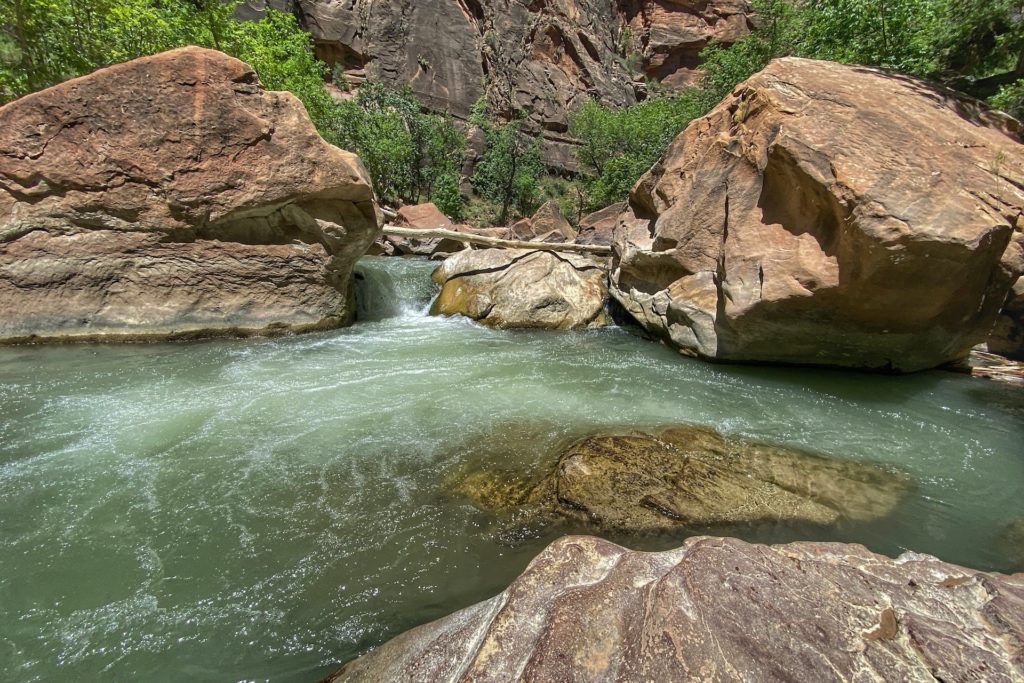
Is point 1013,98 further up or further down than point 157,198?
further up

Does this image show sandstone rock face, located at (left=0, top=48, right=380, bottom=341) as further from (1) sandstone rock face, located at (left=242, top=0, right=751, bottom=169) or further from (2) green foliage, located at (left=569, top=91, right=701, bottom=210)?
(1) sandstone rock face, located at (left=242, top=0, right=751, bottom=169)

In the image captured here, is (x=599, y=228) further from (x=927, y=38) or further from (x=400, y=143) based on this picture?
(x=400, y=143)

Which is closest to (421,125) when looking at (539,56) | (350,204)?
(539,56)

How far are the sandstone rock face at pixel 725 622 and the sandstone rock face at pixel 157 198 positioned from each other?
20.4 ft

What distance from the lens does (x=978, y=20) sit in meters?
8.09

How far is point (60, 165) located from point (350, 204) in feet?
10.8

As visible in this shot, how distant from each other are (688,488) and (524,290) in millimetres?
5595

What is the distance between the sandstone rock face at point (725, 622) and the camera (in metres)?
1.23

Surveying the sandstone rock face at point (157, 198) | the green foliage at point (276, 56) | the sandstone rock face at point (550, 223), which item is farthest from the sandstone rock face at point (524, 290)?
the green foliage at point (276, 56)

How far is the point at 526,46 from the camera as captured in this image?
118 ft

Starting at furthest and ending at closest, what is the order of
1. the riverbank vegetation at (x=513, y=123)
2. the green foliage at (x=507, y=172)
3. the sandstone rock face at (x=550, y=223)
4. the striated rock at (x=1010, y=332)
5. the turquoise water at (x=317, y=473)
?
the green foliage at (x=507, y=172)
the sandstone rock face at (x=550, y=223)
the riverbank vegetation at (x=513, y=123)
the striated rock at (x=1010, y=332)
the turquoise water at (x=317, y=473)

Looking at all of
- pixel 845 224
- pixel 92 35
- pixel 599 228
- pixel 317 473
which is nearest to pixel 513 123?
pixel 599 228

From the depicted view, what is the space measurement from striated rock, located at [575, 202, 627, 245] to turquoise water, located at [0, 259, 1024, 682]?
9482mm

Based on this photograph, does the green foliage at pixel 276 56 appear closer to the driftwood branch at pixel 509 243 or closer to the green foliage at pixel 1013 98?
the driftwood branch at pixel 509 243
